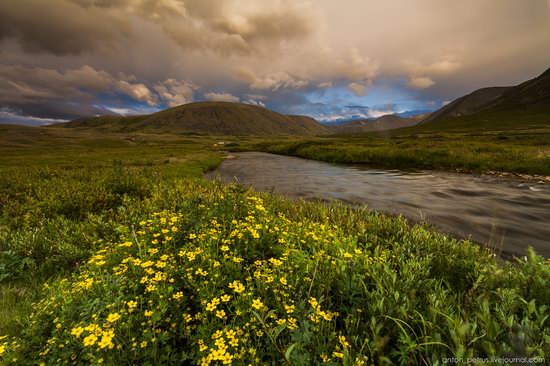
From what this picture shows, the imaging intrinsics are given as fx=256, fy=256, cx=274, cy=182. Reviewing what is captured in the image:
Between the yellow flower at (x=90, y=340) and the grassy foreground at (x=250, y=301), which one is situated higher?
the yellow flower at (x=90, y=340)

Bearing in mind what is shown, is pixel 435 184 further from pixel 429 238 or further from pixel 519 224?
pixel 429 238

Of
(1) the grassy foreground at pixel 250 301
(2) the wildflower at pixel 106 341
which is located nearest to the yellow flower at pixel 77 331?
(1) the grassy foreground at pixel 250 301

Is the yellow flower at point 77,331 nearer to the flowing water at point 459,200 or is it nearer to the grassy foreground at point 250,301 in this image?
the grassy foreground at point 250,301

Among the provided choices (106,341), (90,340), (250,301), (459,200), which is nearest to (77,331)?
(90,340)

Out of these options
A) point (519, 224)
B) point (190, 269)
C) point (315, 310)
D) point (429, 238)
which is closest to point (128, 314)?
point (190, 269)

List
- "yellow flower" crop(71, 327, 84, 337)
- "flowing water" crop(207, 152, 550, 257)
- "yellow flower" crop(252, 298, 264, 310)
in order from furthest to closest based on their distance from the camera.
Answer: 1. "flowing water" crop(207, 152, 550, 257)
2. "yellow flower" crop(252, 298, 264, 310)
3. "yellow flower" crop(71, 327, 84, 337)

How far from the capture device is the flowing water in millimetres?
10773

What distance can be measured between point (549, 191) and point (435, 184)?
6642 mm

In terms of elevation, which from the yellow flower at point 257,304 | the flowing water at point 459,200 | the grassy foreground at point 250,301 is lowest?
the flowing water at point 459,200

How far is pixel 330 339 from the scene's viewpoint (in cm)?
284

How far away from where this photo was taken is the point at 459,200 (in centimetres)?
1598

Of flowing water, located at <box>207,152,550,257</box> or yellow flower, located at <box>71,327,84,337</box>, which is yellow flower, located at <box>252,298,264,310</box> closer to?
yellow flower, located at <box>71,327,84,337</box>

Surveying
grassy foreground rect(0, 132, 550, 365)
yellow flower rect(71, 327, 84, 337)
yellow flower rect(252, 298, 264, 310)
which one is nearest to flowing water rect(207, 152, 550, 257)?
grassy foreground rect(0, 132, 550, 365)

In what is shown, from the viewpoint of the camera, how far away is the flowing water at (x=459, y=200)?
10.8 metres
